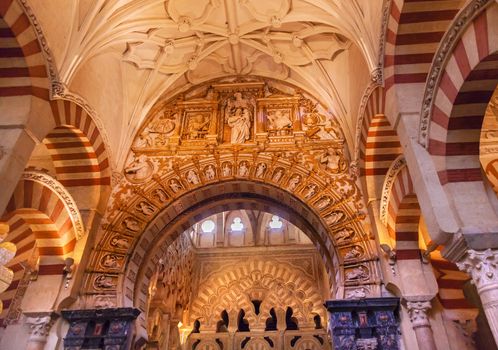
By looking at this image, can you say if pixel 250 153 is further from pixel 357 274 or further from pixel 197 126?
pixel 357 274

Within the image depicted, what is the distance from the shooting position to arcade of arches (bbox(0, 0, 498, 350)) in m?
4.32

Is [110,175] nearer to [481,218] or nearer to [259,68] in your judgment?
[259,68]

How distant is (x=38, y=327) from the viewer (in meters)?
6.24

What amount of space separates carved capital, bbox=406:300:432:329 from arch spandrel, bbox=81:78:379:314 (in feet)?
3.11

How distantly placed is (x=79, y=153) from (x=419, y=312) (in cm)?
674

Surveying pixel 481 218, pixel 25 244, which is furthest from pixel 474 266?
pixel 25 244

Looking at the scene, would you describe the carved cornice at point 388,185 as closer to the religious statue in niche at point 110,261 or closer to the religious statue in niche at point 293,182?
the religious statue in niche at point 293,182

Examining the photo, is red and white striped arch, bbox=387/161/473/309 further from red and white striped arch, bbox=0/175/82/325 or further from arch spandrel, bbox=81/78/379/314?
red and white striped arch, bbox=0/175/82/325

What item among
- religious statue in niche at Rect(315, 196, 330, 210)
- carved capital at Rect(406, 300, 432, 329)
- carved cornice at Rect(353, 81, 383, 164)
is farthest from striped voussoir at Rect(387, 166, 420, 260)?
religious statue in niche at Rect(315, 196, 330, 210)

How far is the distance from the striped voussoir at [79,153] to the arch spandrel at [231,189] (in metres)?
→ 0.57

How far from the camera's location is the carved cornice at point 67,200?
695cm

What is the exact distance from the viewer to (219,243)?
45.1ft

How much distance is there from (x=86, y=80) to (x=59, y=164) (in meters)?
1.77

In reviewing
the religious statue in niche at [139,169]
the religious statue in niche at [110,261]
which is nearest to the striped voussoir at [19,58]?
the religious statue in niche at [139,169]
